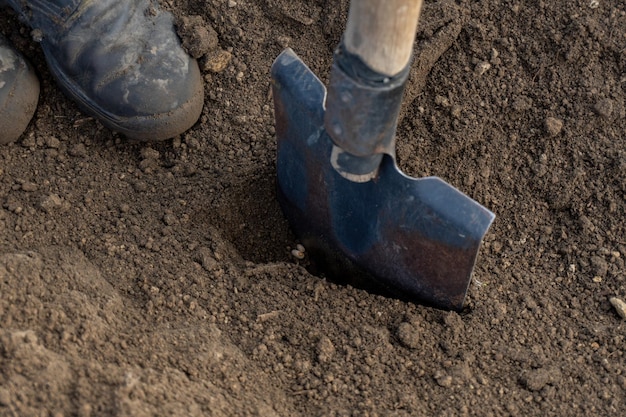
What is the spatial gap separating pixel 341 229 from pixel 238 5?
0.85 metres

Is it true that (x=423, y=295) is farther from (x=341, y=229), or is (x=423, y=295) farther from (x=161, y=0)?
(x=161, y=0)

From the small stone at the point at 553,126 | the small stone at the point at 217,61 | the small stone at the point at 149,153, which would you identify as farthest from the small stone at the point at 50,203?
the small stone at the point at 553,126

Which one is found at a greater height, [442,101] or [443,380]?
[442,101]

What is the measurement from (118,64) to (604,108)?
147 cm

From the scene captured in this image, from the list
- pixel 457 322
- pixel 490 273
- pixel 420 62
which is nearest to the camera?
pixel 457 322

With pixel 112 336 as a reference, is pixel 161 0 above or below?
above

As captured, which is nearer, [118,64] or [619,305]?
[619,305]

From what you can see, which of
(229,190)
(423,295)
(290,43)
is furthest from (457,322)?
(290,43)

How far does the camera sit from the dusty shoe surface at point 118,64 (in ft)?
6.73

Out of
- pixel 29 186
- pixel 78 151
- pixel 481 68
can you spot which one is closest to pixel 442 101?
pixel 481 68

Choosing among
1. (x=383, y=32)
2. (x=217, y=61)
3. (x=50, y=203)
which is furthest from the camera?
(x=217, y=61)

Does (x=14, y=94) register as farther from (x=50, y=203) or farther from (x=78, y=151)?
(x=50, y=203)

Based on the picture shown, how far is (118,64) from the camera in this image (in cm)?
206

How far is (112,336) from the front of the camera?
1.58m
